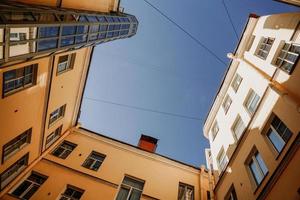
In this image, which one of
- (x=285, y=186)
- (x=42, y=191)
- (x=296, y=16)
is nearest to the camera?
(x=285, y=186)

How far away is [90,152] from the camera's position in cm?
1764

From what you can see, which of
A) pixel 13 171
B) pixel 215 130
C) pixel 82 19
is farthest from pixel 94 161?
pixel 215 130

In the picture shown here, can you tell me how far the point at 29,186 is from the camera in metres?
14.0

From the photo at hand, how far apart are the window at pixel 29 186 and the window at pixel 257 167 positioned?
11.7m

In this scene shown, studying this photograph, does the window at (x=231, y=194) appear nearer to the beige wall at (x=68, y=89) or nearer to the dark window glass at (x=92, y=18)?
the beige wall at (x=68, y=89)

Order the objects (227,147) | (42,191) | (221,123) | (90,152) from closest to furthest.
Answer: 1. (42,191)
2. (227,147)
3. (90,152)
4. (221,123)

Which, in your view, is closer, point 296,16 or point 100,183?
point 296,16

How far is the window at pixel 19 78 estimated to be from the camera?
11.2 metres

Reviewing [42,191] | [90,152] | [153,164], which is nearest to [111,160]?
[90,152]

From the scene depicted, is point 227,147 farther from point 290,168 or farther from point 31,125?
point 31,125

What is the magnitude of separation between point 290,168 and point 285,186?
2.15 ft

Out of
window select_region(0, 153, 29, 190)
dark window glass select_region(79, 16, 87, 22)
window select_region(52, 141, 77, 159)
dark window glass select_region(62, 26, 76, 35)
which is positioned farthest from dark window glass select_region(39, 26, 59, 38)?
window select_region(52, 141, 77, 159)

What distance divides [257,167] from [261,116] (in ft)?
8.47

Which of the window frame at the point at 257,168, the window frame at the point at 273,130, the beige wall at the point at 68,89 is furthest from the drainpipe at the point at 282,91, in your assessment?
the beige wall at the point at 68,89
